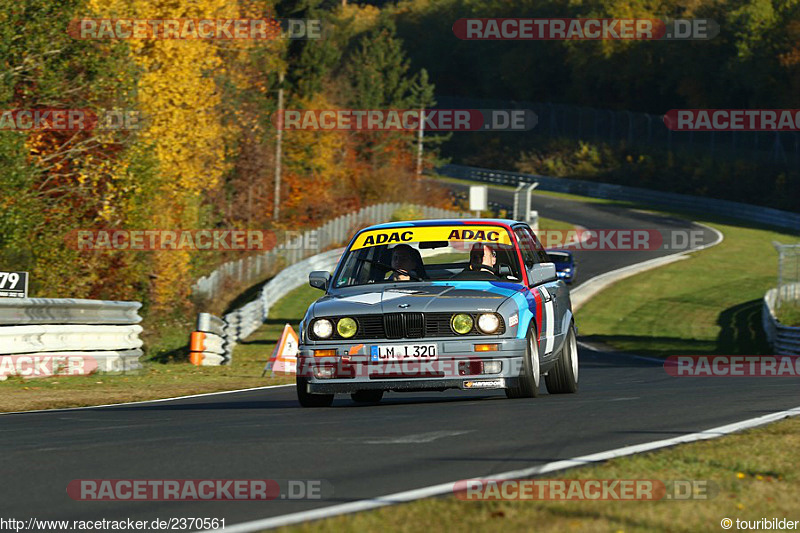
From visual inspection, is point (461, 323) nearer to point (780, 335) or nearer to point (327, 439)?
point (327, 439)

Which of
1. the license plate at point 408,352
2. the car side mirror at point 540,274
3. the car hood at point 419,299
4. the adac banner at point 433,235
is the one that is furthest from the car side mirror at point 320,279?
the car side mirror at point 540,274

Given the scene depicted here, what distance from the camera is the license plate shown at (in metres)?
11.3

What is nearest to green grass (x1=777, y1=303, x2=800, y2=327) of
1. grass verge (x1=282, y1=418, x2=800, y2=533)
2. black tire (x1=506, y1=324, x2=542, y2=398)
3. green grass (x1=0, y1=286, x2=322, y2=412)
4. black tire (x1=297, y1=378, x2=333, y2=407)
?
green grass (x1=0, y1=286, x2=322, y2=412)

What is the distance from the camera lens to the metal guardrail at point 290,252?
144 feet

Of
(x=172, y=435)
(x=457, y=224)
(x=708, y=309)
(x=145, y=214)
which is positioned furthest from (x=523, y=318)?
(x=708, y=309)

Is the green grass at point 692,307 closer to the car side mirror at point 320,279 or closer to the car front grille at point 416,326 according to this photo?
the car side mirror at point 320,279

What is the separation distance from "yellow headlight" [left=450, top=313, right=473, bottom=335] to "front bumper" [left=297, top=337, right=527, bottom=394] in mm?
103

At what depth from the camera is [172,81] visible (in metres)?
41.0

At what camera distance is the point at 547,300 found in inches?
505

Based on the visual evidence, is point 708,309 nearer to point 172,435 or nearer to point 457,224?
point 457,224

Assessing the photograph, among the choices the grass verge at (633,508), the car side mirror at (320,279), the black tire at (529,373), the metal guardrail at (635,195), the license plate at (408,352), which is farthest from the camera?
the metal guardrail at (635,195)

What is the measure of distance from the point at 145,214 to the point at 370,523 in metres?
30.1

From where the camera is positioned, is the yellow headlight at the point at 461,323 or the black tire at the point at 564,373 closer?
the yellow headlight at the point at 461,323

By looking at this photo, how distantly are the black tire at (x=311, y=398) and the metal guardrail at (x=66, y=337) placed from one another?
21.5ft
